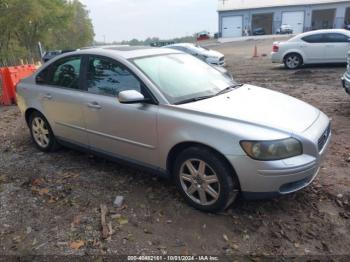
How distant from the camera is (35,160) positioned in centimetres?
531

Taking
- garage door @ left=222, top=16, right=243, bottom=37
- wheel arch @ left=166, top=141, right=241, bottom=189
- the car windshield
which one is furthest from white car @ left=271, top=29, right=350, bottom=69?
garage door @ left=222, top=16, right=243, bottom=37

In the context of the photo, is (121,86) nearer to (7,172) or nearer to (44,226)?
(44,226)

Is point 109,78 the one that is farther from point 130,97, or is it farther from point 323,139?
point 323,139

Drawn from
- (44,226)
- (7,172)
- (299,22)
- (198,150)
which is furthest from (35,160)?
(299,22)

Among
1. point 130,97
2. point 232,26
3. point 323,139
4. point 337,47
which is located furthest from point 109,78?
point 232,26

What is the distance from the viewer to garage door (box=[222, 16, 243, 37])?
5344 cm

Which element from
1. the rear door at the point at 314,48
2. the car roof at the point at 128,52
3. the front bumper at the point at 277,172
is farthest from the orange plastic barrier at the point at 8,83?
the rear door at the point at 314,48

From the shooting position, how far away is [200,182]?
3.62 metres

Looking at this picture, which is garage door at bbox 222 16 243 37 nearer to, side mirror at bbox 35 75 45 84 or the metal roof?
the metal roof

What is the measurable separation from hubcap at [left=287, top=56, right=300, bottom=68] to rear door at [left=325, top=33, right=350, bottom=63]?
1157 mm

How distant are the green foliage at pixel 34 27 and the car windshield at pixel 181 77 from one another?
20.4 meters

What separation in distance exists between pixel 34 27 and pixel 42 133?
41.4m

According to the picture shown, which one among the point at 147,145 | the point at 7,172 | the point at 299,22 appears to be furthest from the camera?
the point at 299,22

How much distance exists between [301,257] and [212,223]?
87cm
